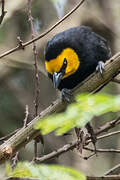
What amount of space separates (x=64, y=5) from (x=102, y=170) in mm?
2583

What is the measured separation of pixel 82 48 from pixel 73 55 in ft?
0.55

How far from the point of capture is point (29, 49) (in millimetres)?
5402

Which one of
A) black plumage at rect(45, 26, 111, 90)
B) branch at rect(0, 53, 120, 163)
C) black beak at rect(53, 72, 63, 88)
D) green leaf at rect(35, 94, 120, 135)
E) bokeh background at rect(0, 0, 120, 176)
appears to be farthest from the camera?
bokeh background at rect(0, 0, 120, 176)

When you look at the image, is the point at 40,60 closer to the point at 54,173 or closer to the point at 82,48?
the point at 82,48

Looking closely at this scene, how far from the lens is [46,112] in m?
2.84

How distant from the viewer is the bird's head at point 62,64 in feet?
12.0

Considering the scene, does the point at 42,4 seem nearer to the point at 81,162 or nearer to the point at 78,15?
the point at 78,15

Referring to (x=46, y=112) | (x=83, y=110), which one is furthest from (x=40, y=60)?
(x=83, y=110)

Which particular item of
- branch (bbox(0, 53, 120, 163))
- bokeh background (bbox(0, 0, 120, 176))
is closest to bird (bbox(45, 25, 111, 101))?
branch (bbox(0, 53, 120, 163))

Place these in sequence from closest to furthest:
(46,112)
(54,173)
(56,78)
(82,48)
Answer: (54,173), (46,112), (56,78), (82,48)

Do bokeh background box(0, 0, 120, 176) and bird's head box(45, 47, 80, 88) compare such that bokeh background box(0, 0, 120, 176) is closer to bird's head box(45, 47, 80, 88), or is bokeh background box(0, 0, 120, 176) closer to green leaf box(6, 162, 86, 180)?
bird's head box(45, 47, 80, 88)

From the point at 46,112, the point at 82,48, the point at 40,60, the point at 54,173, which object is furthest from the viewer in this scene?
the point at 40,60

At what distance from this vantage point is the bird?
3701 mm

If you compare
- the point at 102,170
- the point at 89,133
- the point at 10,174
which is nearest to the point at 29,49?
the point at 102,170
